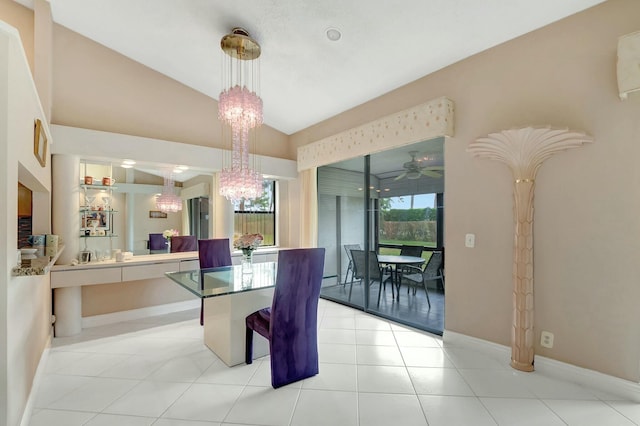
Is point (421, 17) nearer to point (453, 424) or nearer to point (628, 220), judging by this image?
point (628, 220)

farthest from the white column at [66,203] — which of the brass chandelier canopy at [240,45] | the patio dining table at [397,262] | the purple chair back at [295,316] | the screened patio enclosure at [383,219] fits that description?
the patio dining table at [397,262]

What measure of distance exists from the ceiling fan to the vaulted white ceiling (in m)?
0.92

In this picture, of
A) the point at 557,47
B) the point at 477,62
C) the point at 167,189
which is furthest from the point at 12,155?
the point at 557,47

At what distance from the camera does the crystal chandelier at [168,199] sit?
420 cm

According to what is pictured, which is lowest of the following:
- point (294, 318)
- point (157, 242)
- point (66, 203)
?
point (294, 318)

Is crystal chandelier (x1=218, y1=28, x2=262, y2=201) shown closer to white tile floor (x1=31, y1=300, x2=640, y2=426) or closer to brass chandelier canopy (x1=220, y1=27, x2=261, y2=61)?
brass chandelier canopy (x1=220, y1=27, x2=261, y2=61)

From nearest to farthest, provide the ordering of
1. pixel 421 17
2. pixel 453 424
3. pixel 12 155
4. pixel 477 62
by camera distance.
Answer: pixel 12 155 → pixel 453 424 → pixel 421 17 → pixel 477 62

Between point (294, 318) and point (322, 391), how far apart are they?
563mm

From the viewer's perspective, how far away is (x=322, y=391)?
86.4 inches

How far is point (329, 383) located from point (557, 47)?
329cm

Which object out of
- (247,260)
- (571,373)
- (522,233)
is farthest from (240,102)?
(571,373)

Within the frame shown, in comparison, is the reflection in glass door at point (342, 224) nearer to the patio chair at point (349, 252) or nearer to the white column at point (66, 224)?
the patio chair at point (349, 252)

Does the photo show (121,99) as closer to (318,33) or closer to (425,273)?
(318,33)

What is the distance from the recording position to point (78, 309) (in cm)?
340
